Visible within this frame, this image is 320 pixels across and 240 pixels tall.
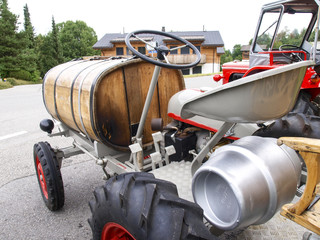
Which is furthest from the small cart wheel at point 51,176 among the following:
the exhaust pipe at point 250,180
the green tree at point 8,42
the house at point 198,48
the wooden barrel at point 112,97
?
the house at point 198,48

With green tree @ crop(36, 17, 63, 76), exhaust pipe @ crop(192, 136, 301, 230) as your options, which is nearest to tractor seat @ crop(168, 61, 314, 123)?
exhaust pipe @ crop(192, 136, 301, 230)

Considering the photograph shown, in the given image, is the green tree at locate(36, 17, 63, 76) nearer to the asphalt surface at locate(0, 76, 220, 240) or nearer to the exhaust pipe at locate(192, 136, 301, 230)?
the asphalt surface at locate(0, 76, 220, 240)

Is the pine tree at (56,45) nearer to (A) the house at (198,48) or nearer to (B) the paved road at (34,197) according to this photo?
(A) the house at (198,48)

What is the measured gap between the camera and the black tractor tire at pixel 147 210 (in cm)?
121

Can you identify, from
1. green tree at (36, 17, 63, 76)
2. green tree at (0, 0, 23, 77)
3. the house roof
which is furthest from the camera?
the house roof

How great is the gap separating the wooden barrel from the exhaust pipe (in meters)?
1.35

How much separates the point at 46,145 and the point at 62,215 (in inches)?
32.8

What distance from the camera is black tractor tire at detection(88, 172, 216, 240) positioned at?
3.97 feet

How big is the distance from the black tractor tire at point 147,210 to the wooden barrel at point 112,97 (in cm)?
91

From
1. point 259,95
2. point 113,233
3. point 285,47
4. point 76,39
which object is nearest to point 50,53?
point 76,39

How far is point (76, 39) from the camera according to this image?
167 ft

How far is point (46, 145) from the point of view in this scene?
9.67 ft

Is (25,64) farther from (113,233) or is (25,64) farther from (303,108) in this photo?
(113,233)

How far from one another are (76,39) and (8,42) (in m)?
23.4
